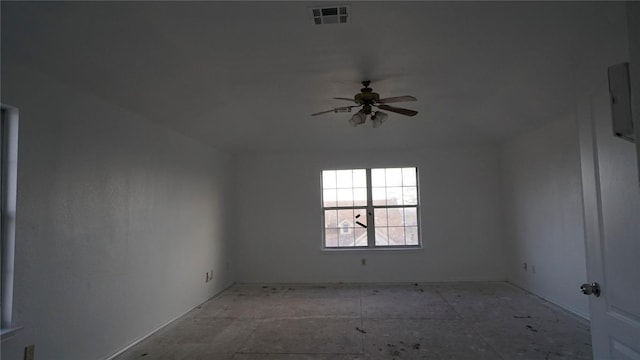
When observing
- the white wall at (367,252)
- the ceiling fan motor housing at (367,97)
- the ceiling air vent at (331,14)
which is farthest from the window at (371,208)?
the ceiling air vent at (331,14)

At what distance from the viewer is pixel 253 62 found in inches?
95.6

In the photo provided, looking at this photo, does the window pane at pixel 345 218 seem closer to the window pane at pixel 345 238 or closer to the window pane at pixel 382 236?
the window pane at pixel 345 238

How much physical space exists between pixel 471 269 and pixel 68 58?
594 centimetres

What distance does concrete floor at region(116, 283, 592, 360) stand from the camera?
3000 mm

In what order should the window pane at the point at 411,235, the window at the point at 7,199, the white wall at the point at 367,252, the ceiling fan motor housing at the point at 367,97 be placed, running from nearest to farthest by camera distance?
the window at the point at 7,199 < the ceiling fan motor housing at the point at 367,97 < the white wall at the point at 367,252 < the window pane at the point at 411,235

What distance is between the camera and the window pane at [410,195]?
5852 mm

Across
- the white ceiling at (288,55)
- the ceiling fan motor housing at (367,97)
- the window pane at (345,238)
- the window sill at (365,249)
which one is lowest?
the window sill at (365,249)

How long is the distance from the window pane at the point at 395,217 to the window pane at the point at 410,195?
197mm

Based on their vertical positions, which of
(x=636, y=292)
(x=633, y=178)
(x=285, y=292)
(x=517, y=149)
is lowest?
(x=285, y=292)

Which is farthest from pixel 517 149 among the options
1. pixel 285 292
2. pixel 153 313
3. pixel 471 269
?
pixel 153 313

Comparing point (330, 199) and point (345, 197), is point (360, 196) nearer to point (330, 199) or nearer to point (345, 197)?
point (345, 197)

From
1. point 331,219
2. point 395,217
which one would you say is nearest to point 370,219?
point 395,217

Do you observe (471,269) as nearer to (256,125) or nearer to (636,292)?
(256,125)

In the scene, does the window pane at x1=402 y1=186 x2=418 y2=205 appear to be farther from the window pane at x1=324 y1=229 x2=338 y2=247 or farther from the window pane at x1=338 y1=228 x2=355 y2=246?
the window pane at x1=324 y1=229 x2=338 y2=247
